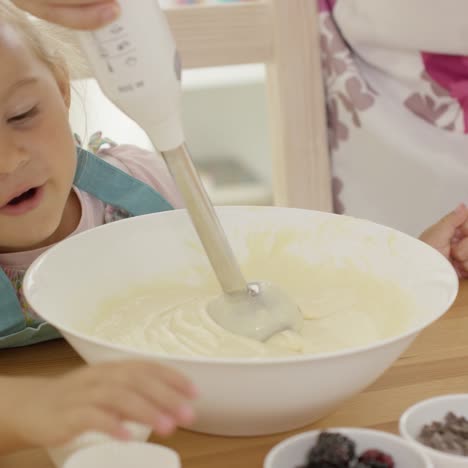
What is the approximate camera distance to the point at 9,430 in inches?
22.5

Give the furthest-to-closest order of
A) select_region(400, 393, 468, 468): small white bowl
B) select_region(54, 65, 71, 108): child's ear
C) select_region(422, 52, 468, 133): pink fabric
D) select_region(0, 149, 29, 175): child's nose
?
select_region(422, 52, 468, 133): pink fabric < select_region(54, 65, 71, 108): child's ear < select_region(0, 149, 29, 175): child's nose < select_region(400, 393, 468, 468): small white bowl

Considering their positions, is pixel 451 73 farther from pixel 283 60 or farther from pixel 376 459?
pixel 376 459

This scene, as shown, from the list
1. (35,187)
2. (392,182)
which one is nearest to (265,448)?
(35,187)

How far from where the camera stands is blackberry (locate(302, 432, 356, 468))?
57 centimetres

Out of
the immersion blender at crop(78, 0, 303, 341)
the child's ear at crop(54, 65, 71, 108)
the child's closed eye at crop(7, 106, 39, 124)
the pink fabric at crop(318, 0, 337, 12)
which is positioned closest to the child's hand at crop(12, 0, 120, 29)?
the immersion blender at crop(78, 0, 303, 341)

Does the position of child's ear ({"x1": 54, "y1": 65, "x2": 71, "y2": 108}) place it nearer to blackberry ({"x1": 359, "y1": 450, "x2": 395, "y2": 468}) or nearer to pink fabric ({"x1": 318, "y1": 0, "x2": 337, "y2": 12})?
pink fabric ({"x1": 318, "y1": 0, "x2": 337, "y2": 12})

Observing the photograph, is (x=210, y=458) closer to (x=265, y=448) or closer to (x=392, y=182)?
(x=265, y=448)

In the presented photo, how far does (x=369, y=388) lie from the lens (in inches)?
29.9

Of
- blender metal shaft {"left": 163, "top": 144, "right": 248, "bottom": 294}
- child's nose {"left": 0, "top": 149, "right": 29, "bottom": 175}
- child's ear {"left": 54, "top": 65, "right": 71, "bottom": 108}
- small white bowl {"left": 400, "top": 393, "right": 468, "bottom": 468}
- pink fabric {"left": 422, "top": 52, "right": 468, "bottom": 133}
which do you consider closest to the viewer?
small white bowl {"left": 400, "top": 393, "right": 468, "bottom": 468}

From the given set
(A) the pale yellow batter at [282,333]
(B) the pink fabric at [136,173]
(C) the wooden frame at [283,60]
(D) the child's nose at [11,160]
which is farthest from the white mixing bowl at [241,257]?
(C) the wooden frame at [283,60]

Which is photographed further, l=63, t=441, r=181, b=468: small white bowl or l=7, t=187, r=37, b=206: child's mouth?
l=7, t=187, r=37, b=206: child's mouth

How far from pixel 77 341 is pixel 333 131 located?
3.15 feet

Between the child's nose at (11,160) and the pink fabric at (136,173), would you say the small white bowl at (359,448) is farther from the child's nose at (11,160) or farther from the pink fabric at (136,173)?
the pink fabric at (136,173)

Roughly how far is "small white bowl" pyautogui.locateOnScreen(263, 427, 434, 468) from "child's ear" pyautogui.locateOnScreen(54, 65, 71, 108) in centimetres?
63
